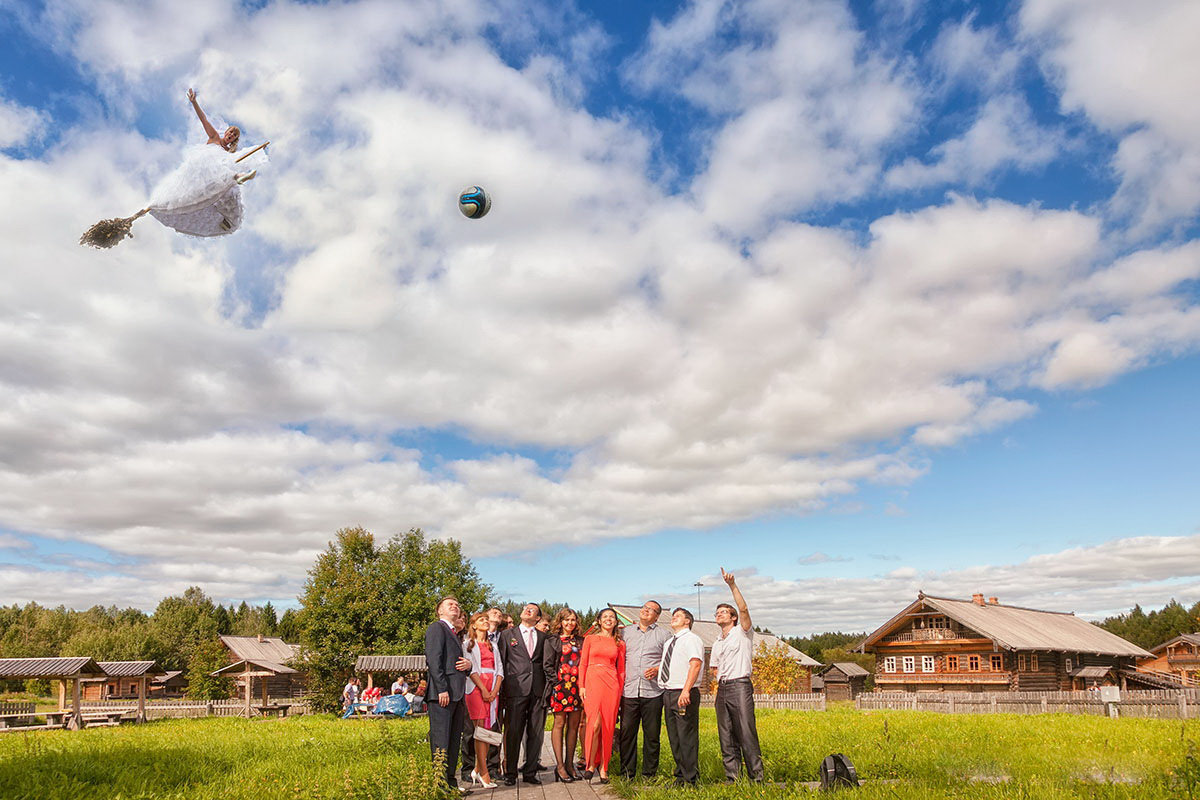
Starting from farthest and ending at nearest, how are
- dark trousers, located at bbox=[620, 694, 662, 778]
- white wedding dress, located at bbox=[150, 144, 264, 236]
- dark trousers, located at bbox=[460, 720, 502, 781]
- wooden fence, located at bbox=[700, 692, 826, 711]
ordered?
wooden fence, located at bbox=[700, 692, 826, 711] < dark trousers, located at bbox=[620, 694, 662, 778] < dark trousers, located at bbox=[460, 720, 502, 781] < white wedding dress, located at bbox=[150, 144, 264, 236]

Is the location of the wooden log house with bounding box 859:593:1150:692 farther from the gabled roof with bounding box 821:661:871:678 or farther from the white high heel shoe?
the white high heel shoe

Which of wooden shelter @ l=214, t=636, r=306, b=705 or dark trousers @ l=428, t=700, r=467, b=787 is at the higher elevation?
dark trousers @ l=428, t=700, r=467, b=787

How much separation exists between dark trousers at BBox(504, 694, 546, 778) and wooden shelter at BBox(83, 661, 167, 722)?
24750 millimetres

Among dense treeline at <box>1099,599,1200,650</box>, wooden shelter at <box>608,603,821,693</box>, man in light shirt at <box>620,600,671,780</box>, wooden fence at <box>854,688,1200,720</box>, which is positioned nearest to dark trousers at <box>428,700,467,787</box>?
man in light shirt at <box>620,600,671,780</box>

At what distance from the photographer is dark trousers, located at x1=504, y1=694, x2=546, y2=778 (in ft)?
31.3

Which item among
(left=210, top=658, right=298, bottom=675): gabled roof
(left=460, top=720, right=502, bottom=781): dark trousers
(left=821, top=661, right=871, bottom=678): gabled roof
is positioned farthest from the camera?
(left=821, top=661, right=871, bottom=678): gabled roof

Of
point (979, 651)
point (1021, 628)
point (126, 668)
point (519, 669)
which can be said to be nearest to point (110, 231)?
point (519, 669)

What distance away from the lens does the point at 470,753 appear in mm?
9359

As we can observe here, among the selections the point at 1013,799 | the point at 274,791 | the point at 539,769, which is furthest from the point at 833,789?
the point at 274,791

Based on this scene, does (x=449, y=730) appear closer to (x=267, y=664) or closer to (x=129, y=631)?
(x=267, y=664)

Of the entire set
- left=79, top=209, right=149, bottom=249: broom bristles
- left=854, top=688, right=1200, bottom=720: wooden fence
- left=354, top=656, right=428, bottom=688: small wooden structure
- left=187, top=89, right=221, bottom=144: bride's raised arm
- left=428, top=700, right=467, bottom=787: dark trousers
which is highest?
left=187, top=89, right=221, bottom=144: bride's raised arm

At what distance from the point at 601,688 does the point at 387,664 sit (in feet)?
95.8

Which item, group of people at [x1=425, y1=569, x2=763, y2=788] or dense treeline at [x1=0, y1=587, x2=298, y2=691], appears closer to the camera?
group of people at [x1=425, y1=569, x2=763, y2=788]

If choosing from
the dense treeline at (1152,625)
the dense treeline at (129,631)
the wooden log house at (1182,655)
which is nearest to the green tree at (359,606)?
the dense treeline at (129,631)
